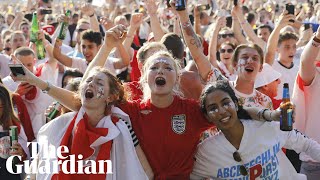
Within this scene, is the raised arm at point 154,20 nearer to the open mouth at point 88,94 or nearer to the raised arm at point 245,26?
the raised arm at point 245,26

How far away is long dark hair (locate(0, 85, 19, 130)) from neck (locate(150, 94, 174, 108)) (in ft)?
4.80

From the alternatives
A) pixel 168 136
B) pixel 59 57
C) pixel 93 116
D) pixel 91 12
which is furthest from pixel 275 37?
pixel 93 116

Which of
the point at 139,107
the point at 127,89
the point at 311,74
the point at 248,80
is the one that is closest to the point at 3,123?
the point at 127,89

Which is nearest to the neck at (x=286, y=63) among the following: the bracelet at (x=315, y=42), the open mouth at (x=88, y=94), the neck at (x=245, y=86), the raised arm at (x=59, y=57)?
the neck at (x=245, y=86)

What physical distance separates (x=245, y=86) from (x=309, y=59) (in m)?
0.49

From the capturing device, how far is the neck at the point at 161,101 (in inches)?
156

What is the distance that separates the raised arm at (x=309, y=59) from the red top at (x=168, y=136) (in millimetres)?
1101

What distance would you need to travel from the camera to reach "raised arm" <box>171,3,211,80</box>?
4512 millimetres

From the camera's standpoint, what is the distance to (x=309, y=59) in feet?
15.2

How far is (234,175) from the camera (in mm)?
3895

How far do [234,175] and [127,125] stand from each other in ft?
2.31

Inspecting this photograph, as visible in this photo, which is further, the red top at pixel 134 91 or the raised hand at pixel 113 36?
the red top at pixel 134 91

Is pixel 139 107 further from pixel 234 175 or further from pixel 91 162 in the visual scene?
pixel 234 175

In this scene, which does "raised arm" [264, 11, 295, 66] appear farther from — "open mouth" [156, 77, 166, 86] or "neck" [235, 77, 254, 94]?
"open mouth" [156, 77, 166, 86]
